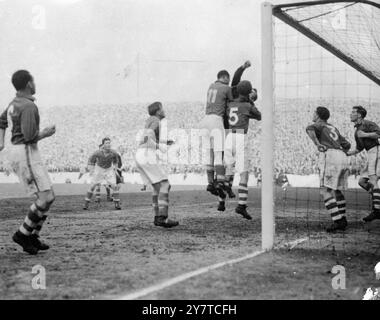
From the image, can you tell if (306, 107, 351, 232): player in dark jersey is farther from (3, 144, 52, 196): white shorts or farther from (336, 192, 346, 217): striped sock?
(3, 144, 52, 196): white shorts

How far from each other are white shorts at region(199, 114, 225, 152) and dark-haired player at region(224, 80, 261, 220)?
117 millimetres

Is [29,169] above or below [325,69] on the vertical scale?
below

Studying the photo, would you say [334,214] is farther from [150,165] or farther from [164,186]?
[150,165]

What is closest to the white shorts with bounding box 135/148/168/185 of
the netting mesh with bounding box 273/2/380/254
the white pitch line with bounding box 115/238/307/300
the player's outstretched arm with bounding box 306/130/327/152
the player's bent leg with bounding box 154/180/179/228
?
the player's bent leg with bounding box 154/180/179/228

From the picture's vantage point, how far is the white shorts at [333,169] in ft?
22.3

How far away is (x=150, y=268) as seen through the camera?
13.8 ft

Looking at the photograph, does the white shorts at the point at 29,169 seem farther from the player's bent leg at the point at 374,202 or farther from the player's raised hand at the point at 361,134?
the player's raised hand at the point at 361,134

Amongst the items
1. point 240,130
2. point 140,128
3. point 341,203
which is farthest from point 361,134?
point 140,128

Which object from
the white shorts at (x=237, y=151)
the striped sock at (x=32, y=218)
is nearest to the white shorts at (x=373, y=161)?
the white shorts at (x=237, y=151)

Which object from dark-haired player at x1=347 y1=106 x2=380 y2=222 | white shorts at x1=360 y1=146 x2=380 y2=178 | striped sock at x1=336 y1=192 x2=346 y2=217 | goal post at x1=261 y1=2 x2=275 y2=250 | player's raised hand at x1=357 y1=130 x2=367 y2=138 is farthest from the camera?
white shorts at x1=360 y1=146 x2=380 y2=178

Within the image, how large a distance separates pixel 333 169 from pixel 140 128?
4068 cm

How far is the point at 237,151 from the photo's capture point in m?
7.96

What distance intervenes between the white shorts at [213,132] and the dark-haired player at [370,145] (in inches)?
82.1

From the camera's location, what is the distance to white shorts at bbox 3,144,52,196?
4.88 m
